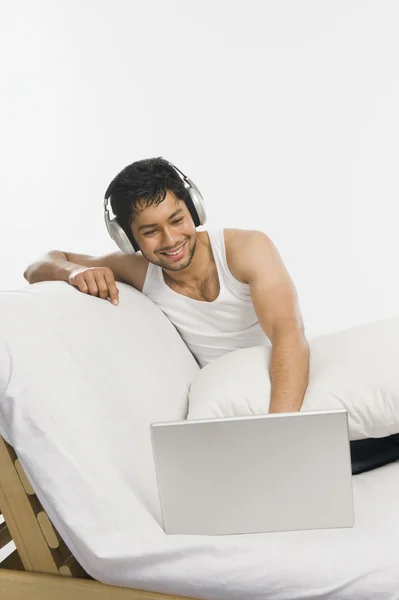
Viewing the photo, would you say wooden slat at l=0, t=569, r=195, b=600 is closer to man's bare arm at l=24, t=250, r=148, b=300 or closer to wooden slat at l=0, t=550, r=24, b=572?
wooden slat at l=0, t=550, r=24, b=572

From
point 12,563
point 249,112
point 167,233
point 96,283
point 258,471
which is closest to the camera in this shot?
point 258,471

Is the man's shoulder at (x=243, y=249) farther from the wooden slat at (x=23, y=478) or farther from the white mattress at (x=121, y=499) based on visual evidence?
the wooden slat at (x=23, y=478)

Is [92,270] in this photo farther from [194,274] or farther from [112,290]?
[194,274]

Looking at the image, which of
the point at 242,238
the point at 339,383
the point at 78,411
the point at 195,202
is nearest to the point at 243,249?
the point at 242,238

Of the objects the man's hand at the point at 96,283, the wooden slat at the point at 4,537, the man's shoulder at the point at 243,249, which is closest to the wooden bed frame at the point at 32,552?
the wooden slat at the point at 4,537

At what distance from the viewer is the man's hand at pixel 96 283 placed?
169 centimetres

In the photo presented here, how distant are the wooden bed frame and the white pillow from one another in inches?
13.8

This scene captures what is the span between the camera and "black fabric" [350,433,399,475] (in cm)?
145

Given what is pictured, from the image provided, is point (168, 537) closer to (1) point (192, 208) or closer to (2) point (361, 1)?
(1) point (192, 208)

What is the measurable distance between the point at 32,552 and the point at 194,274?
35.8 inches

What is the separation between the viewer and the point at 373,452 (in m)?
1.46

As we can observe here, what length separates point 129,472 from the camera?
1.33 m

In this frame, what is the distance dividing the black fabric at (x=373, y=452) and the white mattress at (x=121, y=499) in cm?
3

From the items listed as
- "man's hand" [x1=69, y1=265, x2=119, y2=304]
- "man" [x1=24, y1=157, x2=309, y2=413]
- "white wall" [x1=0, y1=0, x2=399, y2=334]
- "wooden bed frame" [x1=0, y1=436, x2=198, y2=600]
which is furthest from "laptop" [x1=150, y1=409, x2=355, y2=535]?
"white wall" [x1=0, y1=0, x2=399, y2=334]
